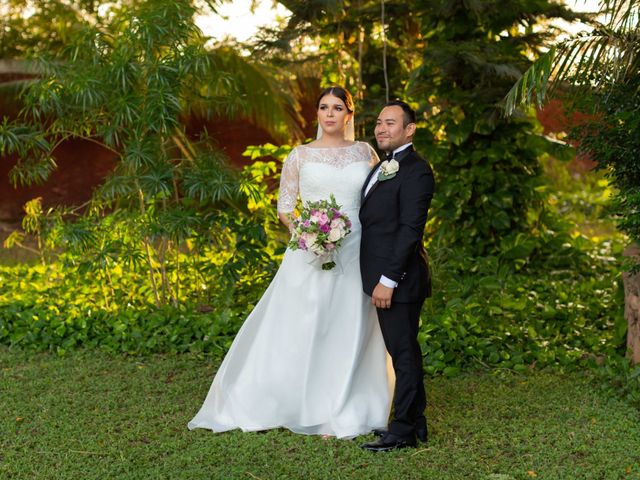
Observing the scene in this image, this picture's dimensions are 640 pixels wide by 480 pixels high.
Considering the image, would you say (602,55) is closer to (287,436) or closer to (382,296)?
(382,296)

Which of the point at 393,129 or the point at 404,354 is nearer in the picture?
Answer: the point at 393,129

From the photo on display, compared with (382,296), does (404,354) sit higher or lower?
lower

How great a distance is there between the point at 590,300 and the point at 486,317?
1.47 m

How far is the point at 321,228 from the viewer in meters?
4.42

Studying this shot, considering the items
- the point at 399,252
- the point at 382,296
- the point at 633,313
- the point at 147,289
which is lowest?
the point at 147,289

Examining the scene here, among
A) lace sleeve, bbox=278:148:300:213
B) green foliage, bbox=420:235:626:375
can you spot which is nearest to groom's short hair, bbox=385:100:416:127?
lace sleeve, bbox=278:148:300:213

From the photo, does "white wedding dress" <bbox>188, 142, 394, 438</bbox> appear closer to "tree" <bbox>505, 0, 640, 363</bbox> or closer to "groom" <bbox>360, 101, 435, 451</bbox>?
"groom" <bbox>360, 101, 435, 451</bbox>

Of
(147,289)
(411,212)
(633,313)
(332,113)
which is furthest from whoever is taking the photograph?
(147,289)

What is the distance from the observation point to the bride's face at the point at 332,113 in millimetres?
4684

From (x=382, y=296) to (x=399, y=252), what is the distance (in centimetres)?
25

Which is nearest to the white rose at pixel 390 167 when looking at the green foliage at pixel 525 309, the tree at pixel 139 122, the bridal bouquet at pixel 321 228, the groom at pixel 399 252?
the groom at pixel 399 252

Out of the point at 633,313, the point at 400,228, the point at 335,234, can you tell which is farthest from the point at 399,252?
the point at 633,313

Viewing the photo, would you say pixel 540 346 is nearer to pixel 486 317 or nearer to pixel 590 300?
pixel 486 317

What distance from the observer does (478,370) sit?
20.1ft
